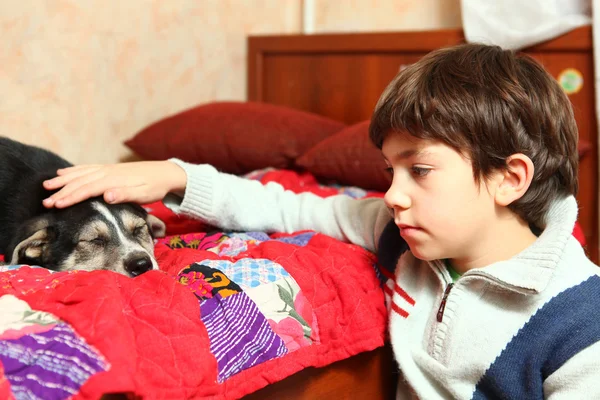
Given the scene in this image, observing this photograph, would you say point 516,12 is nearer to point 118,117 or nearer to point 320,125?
point 320,125

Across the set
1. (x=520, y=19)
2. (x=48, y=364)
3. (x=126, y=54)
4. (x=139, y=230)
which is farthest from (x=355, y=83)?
(x=48, y=364)

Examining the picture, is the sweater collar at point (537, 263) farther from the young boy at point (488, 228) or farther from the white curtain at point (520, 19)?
the white curtain at point (520, 19)

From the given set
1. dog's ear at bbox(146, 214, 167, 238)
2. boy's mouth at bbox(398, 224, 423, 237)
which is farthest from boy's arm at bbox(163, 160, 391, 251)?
boy's mouth at bbox(398, 224, 423, 237)

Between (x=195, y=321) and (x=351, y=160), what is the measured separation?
132 cm

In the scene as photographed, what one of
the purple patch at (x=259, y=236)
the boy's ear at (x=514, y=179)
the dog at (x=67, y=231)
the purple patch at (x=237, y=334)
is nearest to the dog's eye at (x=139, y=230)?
the dog at (x=67, y=231)

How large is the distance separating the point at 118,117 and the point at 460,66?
6.36 feet

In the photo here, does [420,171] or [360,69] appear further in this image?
[360,69]

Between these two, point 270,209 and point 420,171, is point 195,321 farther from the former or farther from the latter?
point 270,209

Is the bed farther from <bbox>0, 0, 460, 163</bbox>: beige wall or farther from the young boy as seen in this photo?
<bbox>0, 0, 460, 163</bbox>: beige wall

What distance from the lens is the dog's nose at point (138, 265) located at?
4.48 ft

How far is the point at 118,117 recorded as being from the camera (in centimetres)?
274

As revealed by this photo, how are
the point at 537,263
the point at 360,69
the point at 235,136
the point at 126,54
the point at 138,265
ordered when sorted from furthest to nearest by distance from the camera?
1. the point at 360,69
2. the point at 126,54
3. the point at 235,136
4. the point at 138,265
5. the point at 537,263

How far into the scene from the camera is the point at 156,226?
165cm

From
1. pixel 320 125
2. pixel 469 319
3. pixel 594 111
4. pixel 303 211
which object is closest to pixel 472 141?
pixel 469 319
